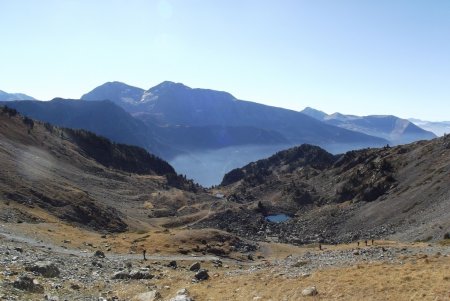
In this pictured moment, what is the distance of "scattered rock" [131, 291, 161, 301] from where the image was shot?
30892 millimetres

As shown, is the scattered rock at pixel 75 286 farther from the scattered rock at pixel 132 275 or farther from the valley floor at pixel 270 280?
the scattered rock at pixel 132 275

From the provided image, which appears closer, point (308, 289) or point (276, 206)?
point (308, 289)

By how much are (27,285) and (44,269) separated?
517 cm

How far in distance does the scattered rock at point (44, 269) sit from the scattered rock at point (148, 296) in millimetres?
6951

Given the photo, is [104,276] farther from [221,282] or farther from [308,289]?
[308,289]

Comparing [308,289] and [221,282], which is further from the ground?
[308,289]

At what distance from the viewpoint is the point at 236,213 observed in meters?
163

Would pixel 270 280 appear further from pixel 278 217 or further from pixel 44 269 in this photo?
pixel 278 217

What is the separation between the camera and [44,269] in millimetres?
32906

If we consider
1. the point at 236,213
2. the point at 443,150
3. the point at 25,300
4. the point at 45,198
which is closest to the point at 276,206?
the point at 236,213

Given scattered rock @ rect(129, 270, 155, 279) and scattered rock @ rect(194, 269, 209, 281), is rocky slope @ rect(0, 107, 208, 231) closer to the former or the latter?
scattered rock @ rect(129, 270, 155, 279)

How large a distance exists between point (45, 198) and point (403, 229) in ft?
288

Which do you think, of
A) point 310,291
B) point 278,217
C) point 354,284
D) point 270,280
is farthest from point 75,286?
point 278,217

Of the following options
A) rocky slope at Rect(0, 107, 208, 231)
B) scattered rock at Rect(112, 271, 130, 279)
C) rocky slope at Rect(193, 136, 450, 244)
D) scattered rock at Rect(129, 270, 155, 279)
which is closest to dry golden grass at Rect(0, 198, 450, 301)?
scattered rock at Rect(129, 270, 155, 279)
